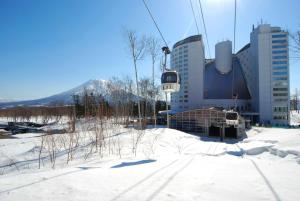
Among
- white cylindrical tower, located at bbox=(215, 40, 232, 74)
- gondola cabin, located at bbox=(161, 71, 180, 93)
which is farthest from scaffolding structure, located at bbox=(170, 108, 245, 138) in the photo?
white cylindrical tower, located at bbox=(215, 40, 232, 74)

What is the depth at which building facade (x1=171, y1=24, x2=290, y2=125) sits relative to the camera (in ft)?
185

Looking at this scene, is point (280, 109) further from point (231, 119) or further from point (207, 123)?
point (231, 119)

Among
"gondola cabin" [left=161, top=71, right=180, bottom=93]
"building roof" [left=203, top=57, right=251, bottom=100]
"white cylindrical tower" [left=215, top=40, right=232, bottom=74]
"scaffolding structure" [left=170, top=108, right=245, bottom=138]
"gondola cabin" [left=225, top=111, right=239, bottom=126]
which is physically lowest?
"scaffolding structure" [left=170, top=108, right=245, bottom=138]

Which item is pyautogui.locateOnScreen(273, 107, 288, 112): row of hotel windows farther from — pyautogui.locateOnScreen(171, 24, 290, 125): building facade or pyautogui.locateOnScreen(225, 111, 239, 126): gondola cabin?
pyautogui.locateOnScreen(225, 111, 239, 126): gondola cabin

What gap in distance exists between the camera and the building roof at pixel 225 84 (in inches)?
2938

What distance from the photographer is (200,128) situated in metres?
35.1

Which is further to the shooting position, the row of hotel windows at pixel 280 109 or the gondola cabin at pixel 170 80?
the row of hotel windows at pixel 280 109

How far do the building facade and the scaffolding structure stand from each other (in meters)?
25.3

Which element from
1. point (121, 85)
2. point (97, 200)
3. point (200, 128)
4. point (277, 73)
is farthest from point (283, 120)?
point (97, 200)

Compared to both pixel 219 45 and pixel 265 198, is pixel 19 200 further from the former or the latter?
pixel 219 45

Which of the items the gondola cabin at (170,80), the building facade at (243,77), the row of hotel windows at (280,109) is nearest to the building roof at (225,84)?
the building facade at (243,77)

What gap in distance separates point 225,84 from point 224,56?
958 centimetres

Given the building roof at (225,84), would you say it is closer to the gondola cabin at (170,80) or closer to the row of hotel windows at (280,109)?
the row of hotel windows at (280,109)

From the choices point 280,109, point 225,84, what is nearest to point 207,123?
point 280,109
